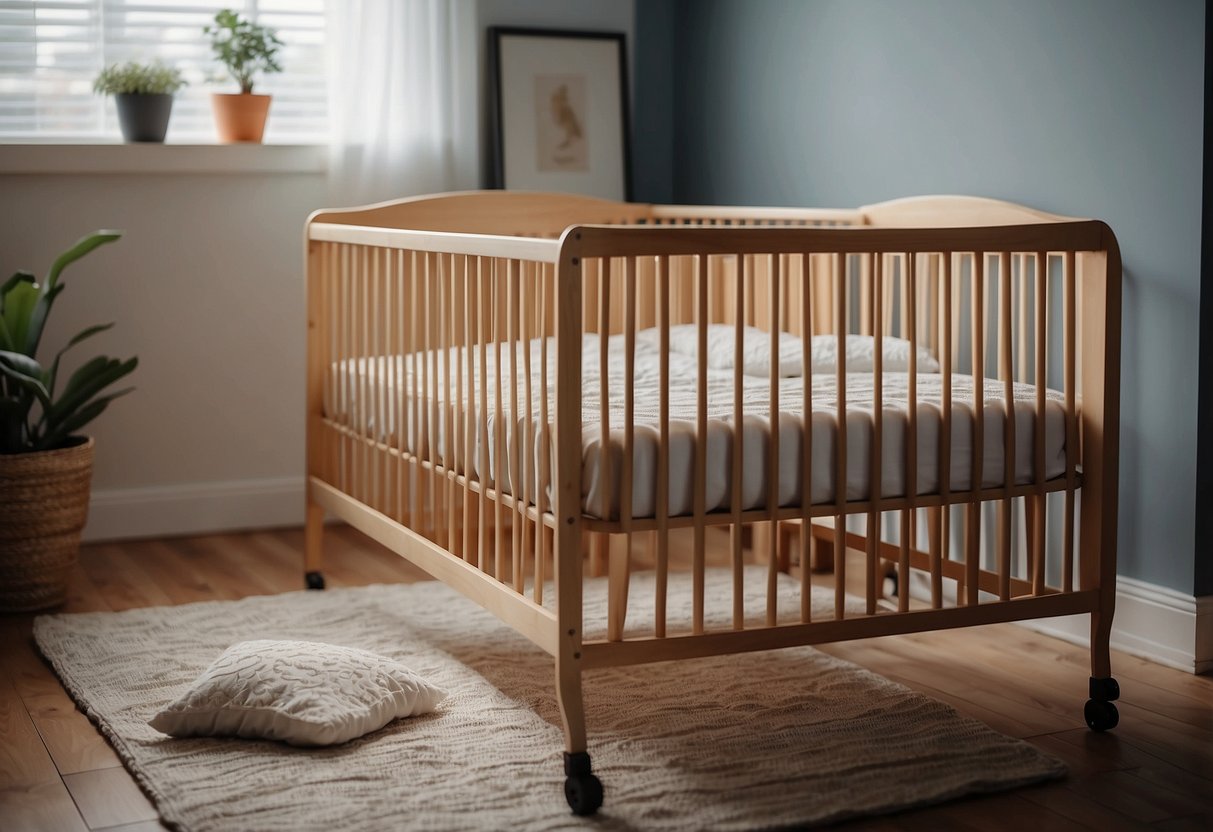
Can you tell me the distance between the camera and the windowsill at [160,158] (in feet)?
10.7

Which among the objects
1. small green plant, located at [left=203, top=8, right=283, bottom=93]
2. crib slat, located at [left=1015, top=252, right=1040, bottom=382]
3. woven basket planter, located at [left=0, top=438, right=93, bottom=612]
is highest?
small green plant, located at [left=203, top=8, right=283, bottom=93]

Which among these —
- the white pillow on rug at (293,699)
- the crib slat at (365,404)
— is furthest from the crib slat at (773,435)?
the crib slat at (365,404)

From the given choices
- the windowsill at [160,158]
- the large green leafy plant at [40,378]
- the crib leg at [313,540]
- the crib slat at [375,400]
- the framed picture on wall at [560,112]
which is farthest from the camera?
the framed picture on wall at [560,112]

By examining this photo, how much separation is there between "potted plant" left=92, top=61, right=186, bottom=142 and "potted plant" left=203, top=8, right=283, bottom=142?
124mm

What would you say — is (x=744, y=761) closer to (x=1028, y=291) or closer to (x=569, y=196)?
(x=1028, y=291)

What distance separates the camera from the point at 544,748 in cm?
204

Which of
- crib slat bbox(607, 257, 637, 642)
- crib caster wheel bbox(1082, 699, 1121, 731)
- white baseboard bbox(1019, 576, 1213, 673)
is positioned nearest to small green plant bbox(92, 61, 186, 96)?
crib slat bbox(607, 257, 637, 642)

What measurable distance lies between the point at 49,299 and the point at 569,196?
1.22 meters

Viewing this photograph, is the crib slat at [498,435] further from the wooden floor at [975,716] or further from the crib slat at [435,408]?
the wooden floor at [975,716]

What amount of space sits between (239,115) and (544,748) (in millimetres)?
2055

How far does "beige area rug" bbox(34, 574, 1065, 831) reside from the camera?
1816 mm

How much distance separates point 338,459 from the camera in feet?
9.87

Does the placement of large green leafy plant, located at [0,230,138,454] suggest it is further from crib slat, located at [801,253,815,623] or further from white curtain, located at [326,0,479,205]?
crib slat, located at [801,253,815,623]

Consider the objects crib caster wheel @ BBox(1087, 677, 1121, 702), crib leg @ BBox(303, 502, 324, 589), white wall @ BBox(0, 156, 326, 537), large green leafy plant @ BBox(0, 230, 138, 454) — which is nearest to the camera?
crib caster wheel @ BBox(1087, 677, 1121, 702)
